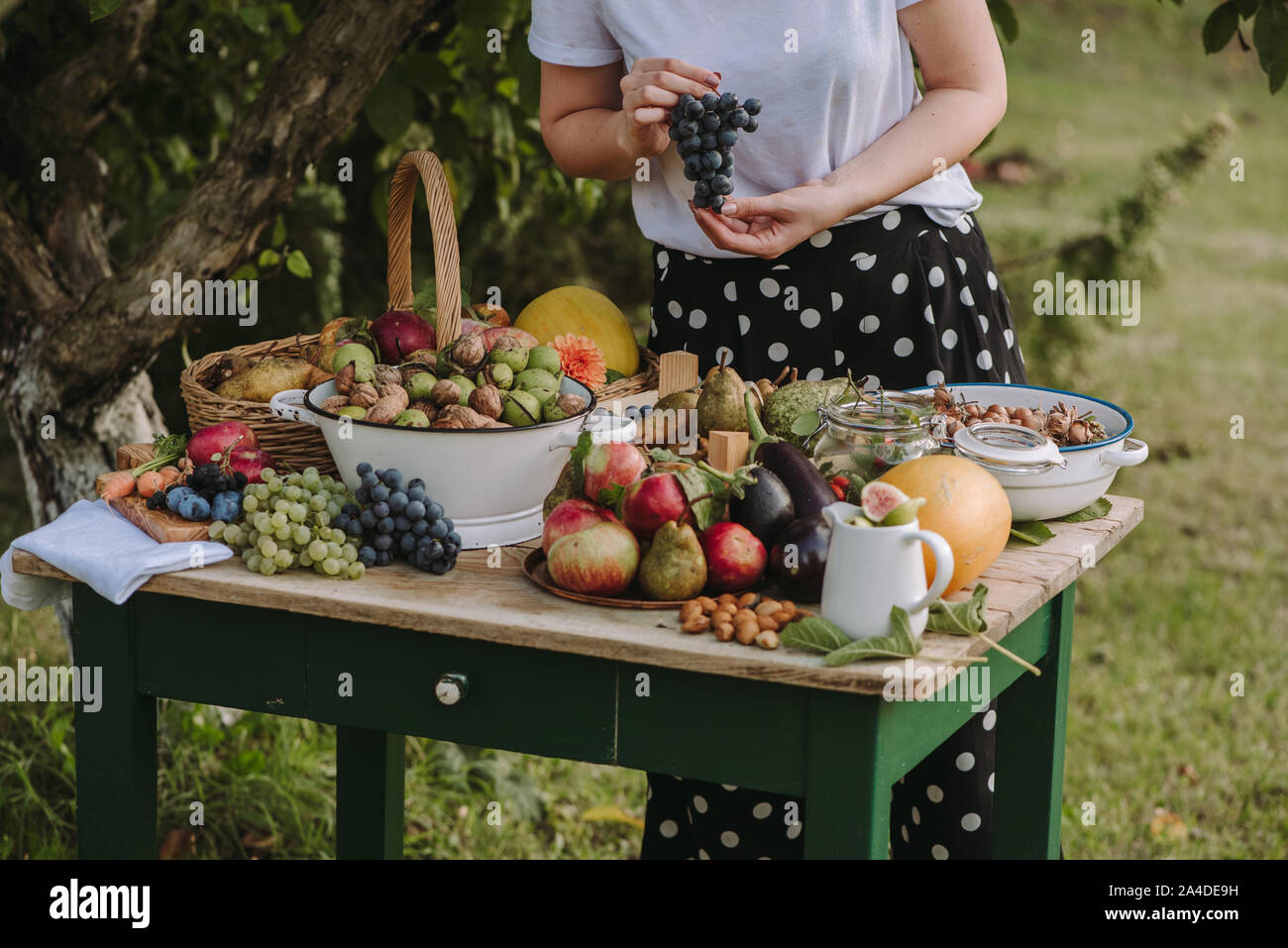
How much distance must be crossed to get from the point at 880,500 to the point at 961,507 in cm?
13

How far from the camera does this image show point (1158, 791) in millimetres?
3430

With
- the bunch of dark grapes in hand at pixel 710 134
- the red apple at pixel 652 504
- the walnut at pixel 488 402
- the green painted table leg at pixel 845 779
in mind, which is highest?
the bunch of dark grapes in hand at pixel 710 134

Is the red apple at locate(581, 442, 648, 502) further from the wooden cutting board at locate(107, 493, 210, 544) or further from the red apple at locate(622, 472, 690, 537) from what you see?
the wooden cutting board at locate(107, 493, 210, 544)

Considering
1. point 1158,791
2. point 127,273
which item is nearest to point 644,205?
point 127,273

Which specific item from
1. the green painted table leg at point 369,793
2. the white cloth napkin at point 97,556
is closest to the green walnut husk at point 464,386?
the white cloth napkin at point 97,556

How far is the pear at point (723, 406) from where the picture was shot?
182 centimetres

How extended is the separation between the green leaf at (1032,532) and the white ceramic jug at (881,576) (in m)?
0.33

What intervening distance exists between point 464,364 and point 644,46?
630 mm

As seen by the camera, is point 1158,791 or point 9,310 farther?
point 1158,791

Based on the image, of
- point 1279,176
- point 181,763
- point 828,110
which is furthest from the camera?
point 1279,176

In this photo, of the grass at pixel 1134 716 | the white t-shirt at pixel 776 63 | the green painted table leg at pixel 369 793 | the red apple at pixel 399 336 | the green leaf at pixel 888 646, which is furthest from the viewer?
the grass at pixel 1134 716

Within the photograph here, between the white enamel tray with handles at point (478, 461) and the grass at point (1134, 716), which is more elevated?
the white enamel tray with handles at point (478, 461)

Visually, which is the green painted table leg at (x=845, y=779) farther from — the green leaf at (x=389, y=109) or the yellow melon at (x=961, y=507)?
the green leaf at (x=389, y=109)
